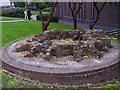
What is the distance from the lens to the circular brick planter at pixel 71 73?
1074 centimetres

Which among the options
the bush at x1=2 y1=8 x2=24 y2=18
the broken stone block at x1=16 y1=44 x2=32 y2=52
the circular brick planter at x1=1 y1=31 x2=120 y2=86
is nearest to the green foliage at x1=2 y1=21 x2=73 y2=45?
the broken stone block at x1=16 y1=44 x2=32 y2=52

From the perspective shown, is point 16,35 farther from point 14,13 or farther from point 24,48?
point 14,13

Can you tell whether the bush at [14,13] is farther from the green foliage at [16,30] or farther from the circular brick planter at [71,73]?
the circular brick planter at [71,73]

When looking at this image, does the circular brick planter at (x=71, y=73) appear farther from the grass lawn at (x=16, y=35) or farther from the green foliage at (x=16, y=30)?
the green foliage at (x=16, y=30)

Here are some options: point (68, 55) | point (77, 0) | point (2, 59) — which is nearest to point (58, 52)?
point (68, 55)

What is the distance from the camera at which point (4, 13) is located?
112 ft

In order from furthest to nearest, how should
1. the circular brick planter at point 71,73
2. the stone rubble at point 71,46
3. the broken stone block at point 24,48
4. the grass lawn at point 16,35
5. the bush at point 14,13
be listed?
the bush at point 14,13
the broken stone block at point 24,48
the stone rubble at point 71,46
the circular brick planter at point 71,73
the grass lawn at point 16,35

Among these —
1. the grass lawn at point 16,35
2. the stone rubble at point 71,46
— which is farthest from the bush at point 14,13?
the stone rubble at point 71,46

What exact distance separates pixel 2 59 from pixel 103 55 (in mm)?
4380

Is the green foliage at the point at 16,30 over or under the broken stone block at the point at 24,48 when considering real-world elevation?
under

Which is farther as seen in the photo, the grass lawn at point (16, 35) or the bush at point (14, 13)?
the bush at point (14, 13)

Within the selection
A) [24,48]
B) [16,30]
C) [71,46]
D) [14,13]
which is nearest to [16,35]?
[16,30]

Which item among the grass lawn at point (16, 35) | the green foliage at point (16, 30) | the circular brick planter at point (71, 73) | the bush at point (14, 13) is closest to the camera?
the grass lawn at point (16, 35)

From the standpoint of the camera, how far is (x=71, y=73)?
10.7 metres
